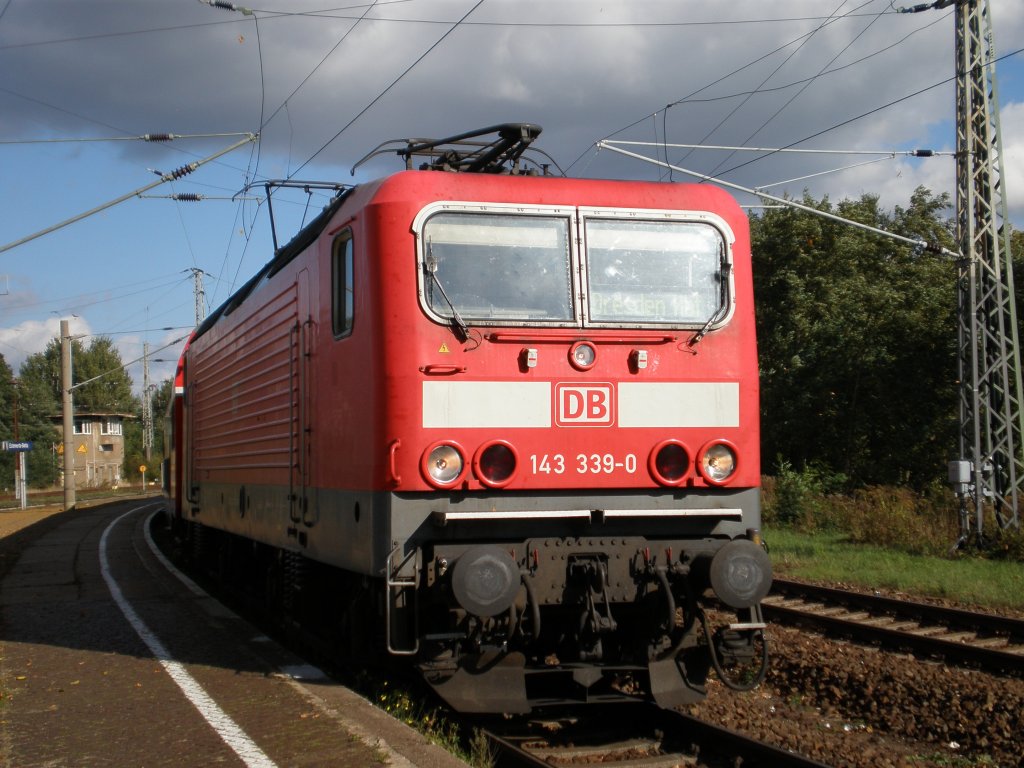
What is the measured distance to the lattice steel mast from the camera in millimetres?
15680

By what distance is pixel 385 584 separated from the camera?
611 centimetres

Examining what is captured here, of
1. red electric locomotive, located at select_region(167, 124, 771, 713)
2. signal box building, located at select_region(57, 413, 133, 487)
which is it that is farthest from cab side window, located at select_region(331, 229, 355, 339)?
signal box building, located at select_region(57, 413, 133, 487)

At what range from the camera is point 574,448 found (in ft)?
20.6

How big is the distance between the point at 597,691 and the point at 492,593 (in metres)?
1.62

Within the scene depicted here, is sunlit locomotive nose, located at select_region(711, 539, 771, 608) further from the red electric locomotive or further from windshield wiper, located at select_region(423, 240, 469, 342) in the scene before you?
windshield wiper, located at select_region(423, 240, 469, 342)

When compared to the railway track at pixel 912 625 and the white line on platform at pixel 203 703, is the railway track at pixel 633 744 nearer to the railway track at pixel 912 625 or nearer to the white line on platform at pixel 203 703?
the white line on platform at pixel 203 703

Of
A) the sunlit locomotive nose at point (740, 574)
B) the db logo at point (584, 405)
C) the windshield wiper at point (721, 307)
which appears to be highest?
the windshield wiper at point (721, 307)

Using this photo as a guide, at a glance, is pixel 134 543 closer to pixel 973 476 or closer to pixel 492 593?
pixel 973 476

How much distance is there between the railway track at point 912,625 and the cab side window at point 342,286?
545 centimetres

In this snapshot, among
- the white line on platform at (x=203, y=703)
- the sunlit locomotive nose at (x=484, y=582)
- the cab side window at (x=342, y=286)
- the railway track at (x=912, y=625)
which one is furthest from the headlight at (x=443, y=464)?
the railway track at (x=912, y=625)

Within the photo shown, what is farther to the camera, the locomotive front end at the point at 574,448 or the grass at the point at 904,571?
the grass at the point at 904,571

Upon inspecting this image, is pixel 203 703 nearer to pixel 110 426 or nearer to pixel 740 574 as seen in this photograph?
pixel 740 574

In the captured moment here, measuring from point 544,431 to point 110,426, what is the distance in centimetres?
9165

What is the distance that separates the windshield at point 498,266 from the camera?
6.29 m
